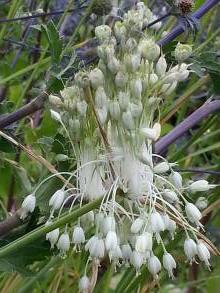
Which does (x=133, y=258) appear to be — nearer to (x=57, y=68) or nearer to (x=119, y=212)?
(x=119, y=212)

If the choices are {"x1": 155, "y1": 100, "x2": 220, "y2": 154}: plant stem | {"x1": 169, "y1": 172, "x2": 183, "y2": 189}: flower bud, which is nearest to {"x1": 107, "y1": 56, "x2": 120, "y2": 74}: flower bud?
{"x1": 169, "y1": 172, "x2": 183, "y2": 189}: flower bud

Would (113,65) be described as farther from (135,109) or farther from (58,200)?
(58,200)

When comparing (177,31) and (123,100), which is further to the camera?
(177,31)

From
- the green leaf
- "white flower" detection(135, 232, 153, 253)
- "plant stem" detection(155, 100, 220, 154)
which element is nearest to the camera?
"white flower" detection(135, 232, 153, 253)

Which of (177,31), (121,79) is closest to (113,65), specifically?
(121,79)

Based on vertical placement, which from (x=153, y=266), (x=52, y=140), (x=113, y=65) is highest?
(x=113, y=65)

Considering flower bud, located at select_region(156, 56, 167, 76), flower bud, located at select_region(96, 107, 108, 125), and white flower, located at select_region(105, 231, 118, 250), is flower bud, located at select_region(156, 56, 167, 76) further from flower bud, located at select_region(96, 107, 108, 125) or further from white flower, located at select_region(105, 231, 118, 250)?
white flower, located at select_region(105, 231, 118, 250)

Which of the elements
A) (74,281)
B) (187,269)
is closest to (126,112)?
(74,281)
